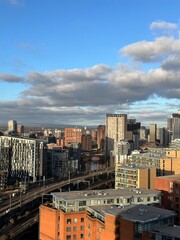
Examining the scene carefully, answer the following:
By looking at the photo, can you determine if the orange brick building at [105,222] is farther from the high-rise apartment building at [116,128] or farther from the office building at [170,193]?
the high-rise apartment building at [116,128]

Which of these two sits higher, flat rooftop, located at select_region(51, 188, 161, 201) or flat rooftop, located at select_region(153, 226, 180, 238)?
flat rooftop, located at select_region(51, 188, 161, 201)

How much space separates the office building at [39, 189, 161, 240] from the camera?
33.4 m

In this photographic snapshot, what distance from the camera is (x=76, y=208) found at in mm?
34406

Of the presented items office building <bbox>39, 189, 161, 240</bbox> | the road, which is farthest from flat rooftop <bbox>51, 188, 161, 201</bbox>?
the road

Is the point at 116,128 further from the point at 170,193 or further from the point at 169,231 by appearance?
the point at 169,231

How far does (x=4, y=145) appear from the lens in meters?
97.5

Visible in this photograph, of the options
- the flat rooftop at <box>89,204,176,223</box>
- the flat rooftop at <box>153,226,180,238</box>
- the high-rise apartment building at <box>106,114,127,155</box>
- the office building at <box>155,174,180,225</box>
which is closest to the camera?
the flat rooftop at <box>153,226,180,238</box>

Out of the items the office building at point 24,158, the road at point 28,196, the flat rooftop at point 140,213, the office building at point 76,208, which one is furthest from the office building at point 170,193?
the office building at point 24,158

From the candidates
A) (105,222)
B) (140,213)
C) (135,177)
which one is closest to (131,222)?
(140,213)

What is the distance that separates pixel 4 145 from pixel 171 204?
208 feet

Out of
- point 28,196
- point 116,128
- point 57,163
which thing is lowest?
point 28,196

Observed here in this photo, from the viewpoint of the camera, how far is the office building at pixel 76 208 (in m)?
33.4

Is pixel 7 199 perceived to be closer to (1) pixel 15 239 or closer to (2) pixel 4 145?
(1) pixel 15 239

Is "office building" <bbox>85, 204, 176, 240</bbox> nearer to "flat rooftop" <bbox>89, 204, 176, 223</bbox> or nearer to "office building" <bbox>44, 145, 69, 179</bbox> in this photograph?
"flat rooftop" <bbox>89, 204, 176, 223</bbox>
